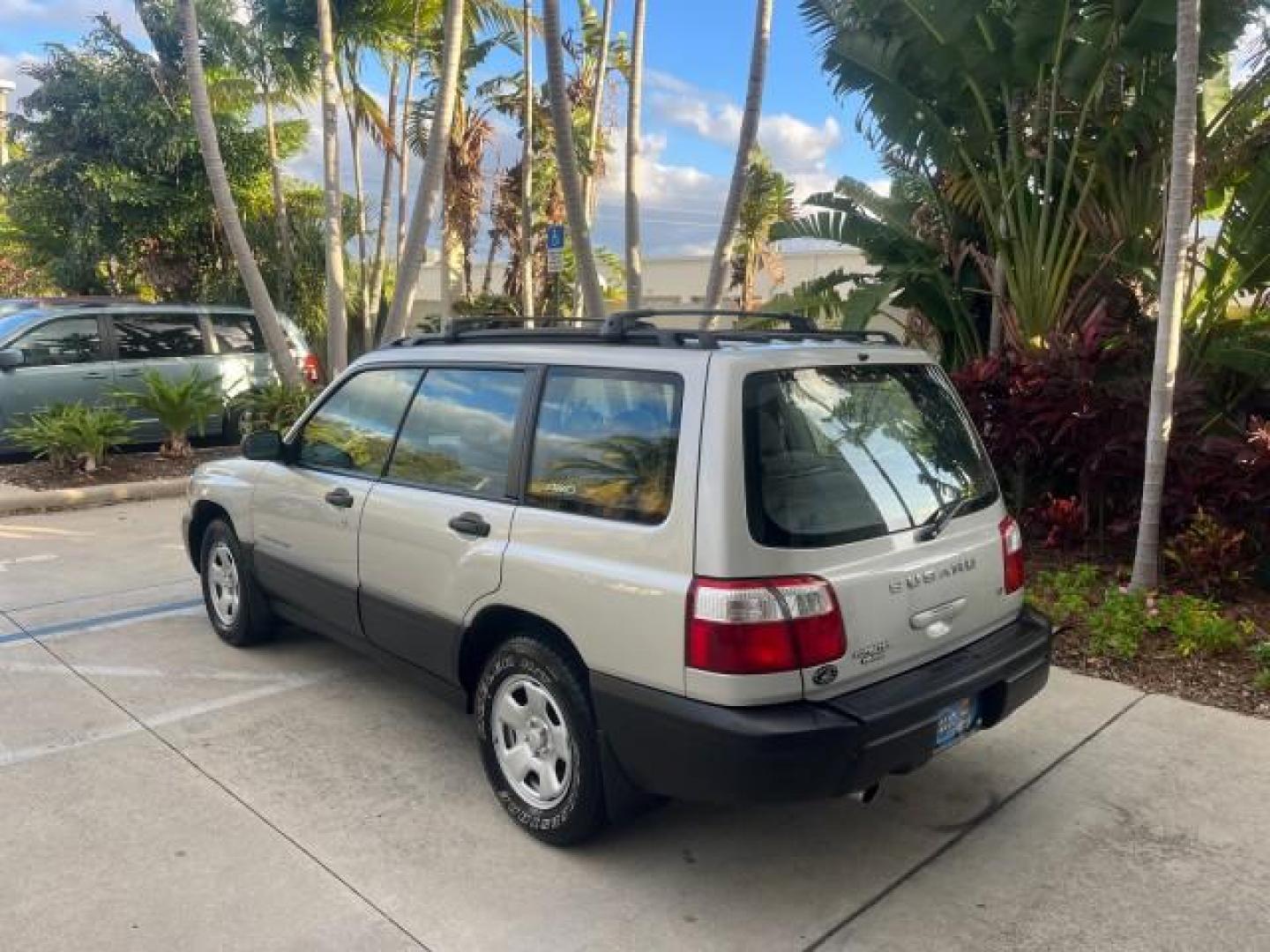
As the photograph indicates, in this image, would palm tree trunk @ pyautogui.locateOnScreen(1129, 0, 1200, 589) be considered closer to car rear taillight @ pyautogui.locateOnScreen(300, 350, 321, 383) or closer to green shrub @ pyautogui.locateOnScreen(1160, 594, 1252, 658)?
green shrub @ pyautogui.locateOnScreen(1160, 594, 1252, 658)

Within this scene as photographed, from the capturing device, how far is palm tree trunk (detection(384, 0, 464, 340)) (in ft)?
33.7

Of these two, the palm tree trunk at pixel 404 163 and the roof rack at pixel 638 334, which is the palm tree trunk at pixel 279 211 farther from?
the roof rack at pixel 638 334

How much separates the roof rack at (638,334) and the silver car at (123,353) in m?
7.40

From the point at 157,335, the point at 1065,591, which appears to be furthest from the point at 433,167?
the point at 1065,591

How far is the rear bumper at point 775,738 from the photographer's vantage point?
8.91 feet

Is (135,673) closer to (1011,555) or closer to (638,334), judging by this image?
(638,334)

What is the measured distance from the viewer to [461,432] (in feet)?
12.4

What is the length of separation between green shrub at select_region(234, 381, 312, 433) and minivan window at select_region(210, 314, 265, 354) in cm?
71

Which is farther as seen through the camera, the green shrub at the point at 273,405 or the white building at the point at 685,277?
the white building at the point at 685,277

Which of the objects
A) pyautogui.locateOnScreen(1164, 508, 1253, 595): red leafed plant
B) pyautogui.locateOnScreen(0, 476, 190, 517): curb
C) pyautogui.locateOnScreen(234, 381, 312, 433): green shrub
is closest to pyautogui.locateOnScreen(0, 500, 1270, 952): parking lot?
pyautogui.locateOnScreen(1164, 508, 1253, 595): red leafed plant

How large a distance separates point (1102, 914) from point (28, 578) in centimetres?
656

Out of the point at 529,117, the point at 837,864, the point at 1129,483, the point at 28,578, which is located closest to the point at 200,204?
the point at 529,117

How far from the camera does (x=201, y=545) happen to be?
545 centimetres

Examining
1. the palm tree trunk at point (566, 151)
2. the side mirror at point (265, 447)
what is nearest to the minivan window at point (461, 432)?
the side mirror at point (265, 447)
